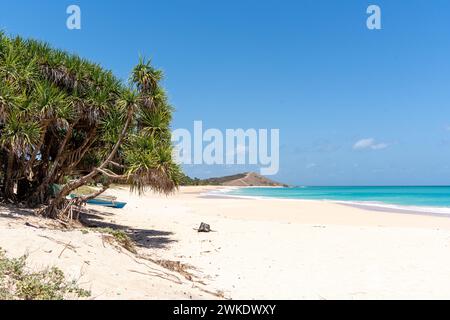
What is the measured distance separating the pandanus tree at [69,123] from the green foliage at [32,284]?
5.51m

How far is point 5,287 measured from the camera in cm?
456

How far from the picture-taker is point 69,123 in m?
12.3

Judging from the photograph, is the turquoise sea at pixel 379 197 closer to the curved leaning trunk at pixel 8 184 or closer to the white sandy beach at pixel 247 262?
the white sandy beach at pixel 247 262

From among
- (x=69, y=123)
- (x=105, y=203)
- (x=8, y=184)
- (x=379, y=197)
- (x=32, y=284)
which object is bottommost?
(x=379, y=197)

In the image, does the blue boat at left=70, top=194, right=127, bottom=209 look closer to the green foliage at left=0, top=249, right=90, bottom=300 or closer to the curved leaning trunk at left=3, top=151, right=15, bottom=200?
the curved leaning trunk at left=3, top=151, right=15, bottom=200

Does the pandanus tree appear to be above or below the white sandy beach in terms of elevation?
above

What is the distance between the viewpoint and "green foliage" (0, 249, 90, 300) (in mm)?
4516

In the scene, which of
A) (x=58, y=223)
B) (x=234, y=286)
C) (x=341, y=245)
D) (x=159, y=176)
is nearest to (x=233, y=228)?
(x=341, y=245)

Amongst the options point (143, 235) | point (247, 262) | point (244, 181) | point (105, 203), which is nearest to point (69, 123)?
point (143, 235)

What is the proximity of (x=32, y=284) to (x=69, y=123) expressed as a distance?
27.6ft

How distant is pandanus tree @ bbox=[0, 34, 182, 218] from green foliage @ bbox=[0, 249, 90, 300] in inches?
217

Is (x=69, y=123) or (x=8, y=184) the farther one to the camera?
(x=8, y=184)

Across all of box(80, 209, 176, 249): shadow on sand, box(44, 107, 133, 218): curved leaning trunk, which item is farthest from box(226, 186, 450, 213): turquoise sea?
box(44, 107, 133, 218): curved leaning trunk

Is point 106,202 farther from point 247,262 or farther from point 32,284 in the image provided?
point 32,284
